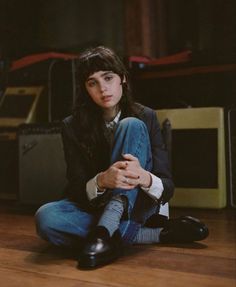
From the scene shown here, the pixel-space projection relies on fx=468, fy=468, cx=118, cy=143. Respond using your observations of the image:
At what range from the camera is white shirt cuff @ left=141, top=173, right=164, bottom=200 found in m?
1.47

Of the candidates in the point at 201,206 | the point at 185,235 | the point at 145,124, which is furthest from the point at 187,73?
the point at 185,235

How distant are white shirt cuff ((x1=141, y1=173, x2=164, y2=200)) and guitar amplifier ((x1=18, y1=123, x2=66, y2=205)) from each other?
0.98 metres

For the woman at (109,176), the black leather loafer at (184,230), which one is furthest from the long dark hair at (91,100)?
the black leather loafer at (184,230)

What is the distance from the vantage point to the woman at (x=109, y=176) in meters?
1.39

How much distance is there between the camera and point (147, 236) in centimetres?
161

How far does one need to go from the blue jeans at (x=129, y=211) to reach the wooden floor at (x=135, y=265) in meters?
0.07

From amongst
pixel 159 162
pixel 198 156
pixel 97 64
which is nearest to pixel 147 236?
pixel 159 162

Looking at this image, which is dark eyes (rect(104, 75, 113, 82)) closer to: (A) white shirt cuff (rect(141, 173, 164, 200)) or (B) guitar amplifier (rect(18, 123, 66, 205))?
(A) white shirt cuff (rect(141, 173, 164, 200))

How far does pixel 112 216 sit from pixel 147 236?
0.27 metres

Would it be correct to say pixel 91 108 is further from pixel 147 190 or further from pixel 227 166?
pixel 227 166

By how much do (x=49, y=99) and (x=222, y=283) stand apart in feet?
6.10

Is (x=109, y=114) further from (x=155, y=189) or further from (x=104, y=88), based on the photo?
(x=155, y=189)

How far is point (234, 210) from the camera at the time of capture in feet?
7.39

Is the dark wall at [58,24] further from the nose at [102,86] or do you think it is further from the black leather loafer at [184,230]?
the black leather loafer at [184,230]
